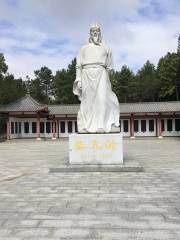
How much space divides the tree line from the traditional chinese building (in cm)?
819

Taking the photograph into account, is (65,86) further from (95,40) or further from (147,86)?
(95,40)

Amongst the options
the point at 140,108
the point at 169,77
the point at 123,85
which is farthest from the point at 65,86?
the point at 140,108

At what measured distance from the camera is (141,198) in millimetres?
5574

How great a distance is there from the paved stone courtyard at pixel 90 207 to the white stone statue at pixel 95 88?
173 centimetres

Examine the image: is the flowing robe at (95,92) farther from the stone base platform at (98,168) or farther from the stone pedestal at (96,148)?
the stone base platform at (98,168)

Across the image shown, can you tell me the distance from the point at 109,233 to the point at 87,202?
5.07 ft

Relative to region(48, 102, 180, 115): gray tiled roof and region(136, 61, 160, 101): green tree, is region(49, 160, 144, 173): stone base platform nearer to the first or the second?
region(48, 102, 180, 115): gray tiled roof

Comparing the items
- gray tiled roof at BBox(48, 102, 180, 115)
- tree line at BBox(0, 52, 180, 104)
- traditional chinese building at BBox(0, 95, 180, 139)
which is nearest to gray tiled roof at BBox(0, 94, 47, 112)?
traditional chinese building at BBox(0, 95, 180, 139)

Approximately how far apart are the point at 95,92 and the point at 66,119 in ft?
92.9

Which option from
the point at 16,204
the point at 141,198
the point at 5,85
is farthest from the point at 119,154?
the point at 5,85

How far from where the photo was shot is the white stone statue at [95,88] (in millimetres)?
9352

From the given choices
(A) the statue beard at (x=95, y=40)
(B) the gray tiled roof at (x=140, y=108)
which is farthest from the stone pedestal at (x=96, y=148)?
(B) the gray tiled roof at (x=140, y=108)

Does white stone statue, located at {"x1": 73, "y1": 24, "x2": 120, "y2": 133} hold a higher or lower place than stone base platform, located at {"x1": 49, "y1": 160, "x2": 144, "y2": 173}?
higher

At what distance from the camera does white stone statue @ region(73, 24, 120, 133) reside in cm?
935
